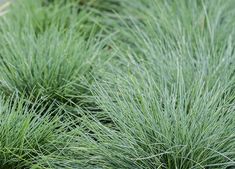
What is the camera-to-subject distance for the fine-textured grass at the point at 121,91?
6.00 feet

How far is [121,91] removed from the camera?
2021 mm

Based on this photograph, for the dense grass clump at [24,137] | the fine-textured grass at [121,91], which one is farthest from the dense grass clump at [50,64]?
the dense grass clump at [24,137]

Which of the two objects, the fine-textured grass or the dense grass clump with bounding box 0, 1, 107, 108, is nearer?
the fine-textured grass

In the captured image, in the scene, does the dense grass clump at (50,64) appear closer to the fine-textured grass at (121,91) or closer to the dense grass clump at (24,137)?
the fine-textured grass at (121,91)

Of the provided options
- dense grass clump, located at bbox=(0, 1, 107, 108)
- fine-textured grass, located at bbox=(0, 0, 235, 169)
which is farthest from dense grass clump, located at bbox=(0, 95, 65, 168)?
dense grass clump, located at bbox=(0, 1, 107, 108)

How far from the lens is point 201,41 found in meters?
2.41

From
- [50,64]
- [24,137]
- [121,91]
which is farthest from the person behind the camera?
[50,64]

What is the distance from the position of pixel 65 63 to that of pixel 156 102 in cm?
57

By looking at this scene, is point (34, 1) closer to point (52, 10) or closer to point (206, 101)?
point (52, 10)

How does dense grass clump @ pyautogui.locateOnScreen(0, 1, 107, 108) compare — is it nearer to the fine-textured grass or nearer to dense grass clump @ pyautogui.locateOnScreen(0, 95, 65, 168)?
the fine-textured grass

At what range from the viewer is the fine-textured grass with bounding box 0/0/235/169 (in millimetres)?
1830

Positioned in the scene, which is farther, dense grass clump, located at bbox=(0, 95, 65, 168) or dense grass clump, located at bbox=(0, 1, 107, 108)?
dense grass clump, located at bbox=(0, 1, 107, 108)

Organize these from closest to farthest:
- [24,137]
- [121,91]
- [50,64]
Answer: [24,137] → [121,91] → [50,64]

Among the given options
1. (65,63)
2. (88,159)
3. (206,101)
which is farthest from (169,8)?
(88,159)
